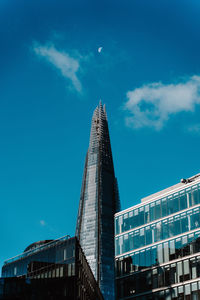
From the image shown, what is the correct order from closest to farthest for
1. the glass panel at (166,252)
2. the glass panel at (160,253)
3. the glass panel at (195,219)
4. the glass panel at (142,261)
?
the glass panel at (195,219) < the glass panel at (166,252) < the glass panel at (160,253) < the glass panel at (142,261)

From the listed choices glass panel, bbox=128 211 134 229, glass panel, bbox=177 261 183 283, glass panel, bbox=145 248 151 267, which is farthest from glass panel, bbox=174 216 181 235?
glass panel, bbox=128 211 134 229

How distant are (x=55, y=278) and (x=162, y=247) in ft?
62.7

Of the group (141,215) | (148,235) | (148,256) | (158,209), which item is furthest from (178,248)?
(141,215)

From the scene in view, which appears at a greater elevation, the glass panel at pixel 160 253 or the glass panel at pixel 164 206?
the glass panel at pixel 164 206

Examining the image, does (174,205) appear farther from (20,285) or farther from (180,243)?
(20,285)

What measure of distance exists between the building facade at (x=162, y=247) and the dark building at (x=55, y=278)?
329 inches

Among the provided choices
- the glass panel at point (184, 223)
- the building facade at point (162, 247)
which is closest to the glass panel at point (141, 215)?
the building facade at point (162, 247)

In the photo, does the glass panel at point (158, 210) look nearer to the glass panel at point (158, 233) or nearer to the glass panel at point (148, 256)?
the glass panel at point (158, 233)

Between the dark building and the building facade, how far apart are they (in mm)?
8355

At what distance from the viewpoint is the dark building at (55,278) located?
8400 centimetres

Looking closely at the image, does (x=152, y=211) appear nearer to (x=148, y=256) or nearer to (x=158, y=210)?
(x=158, y=210)

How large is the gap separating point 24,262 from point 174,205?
37.2m

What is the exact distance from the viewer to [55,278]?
8662cm

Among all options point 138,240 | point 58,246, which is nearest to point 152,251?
point 138,240
